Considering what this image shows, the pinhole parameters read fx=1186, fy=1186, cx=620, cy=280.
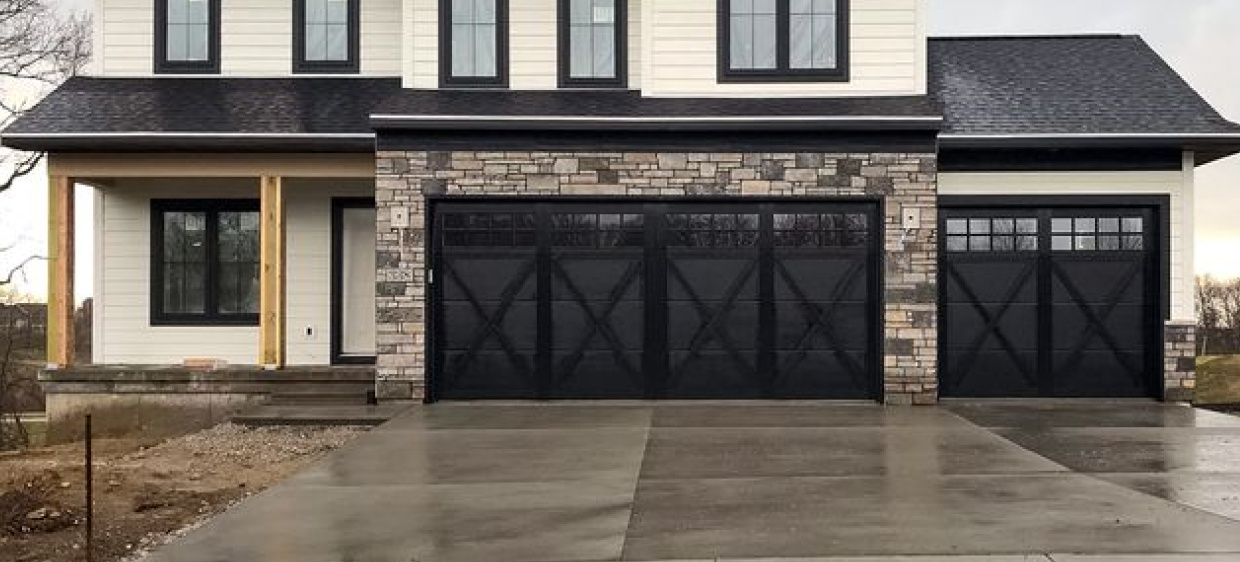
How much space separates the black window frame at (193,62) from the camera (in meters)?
17.1

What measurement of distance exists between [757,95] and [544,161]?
113 inches

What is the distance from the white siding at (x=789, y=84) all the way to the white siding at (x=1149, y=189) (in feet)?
5.74

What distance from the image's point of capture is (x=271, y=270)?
15.6m

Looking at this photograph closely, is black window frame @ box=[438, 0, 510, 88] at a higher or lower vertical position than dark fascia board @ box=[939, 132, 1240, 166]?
higher

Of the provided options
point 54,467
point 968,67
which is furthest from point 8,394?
point 968,67

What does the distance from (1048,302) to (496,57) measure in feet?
25.4

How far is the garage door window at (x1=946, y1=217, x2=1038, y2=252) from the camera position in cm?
1506

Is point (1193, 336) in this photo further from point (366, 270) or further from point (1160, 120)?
point (366, 270)

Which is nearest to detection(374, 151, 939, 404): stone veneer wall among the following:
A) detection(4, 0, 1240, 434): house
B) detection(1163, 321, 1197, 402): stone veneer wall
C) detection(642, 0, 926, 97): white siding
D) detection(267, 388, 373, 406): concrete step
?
detection(4, 0, 1240, 434): house

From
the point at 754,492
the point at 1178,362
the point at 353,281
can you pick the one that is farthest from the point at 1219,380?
the point at 754,492

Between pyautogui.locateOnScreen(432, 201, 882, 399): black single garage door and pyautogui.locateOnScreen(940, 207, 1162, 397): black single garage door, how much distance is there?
1.38 m

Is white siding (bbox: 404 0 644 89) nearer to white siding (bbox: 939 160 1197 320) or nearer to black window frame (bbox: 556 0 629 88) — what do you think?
black window frame (bbox: 556 0 629 88)

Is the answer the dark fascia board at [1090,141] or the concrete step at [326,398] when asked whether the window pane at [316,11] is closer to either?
the concrete step at [326,398]

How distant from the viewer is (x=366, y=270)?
1675 centimetres
